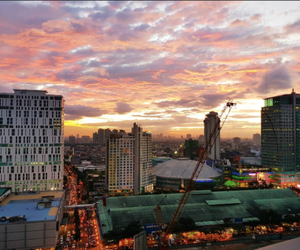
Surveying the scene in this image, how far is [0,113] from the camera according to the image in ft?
113

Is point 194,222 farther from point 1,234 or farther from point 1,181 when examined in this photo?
point 1,181

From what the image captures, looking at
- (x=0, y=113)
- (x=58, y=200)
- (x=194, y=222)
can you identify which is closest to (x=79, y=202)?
(x=58, y=200)

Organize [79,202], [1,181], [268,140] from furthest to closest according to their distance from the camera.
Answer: [268,140]
[79,202]
[1,181]

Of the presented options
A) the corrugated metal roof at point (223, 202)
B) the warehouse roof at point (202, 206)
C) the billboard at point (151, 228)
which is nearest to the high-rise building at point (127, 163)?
the warehouse roof at point (202, 206)

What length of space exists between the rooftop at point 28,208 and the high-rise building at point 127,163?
14166 mm

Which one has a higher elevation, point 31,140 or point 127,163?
point 31,140

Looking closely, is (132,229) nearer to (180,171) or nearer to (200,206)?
(200,206)

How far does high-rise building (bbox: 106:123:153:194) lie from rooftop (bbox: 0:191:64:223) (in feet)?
46.5

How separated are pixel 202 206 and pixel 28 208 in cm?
1882

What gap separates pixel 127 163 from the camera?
44.1 m

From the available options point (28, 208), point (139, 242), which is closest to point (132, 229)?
point (139, 242)

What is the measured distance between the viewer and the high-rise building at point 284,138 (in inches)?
2130

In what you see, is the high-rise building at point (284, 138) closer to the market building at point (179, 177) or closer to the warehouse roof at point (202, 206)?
the market building at point (179, 177)

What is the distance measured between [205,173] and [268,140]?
1729 cm
